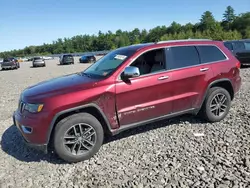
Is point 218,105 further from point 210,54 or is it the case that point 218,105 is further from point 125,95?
point 125,95

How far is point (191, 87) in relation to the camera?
4410mm

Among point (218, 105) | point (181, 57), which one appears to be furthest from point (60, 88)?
point (218, 105)

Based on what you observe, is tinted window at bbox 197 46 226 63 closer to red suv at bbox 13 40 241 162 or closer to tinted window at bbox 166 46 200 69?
red suv at bbox 13 40 241 162

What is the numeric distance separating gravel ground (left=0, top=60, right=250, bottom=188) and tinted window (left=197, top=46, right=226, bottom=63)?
1360 millimetres

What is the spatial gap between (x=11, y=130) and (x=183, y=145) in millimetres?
3816

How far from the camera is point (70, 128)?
11.6 ft

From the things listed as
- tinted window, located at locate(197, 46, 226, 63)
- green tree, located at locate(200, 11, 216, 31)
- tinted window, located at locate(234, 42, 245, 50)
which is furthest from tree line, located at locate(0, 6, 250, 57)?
tinted window, located at locate(197, 46, 226, 63)

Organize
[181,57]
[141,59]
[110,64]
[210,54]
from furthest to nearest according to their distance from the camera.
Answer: [210,54]
[181,57]
[110,64]
[141,59]

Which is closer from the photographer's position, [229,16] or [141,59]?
[141,59]

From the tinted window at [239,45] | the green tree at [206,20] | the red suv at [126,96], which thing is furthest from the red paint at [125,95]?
the green tree at [206,20]

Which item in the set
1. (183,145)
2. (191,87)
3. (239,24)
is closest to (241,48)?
(191,87)

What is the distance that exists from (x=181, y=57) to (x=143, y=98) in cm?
122

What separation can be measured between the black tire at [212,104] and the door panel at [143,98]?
0.94 metres

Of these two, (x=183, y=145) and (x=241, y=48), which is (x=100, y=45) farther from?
(x=183, y=145)
